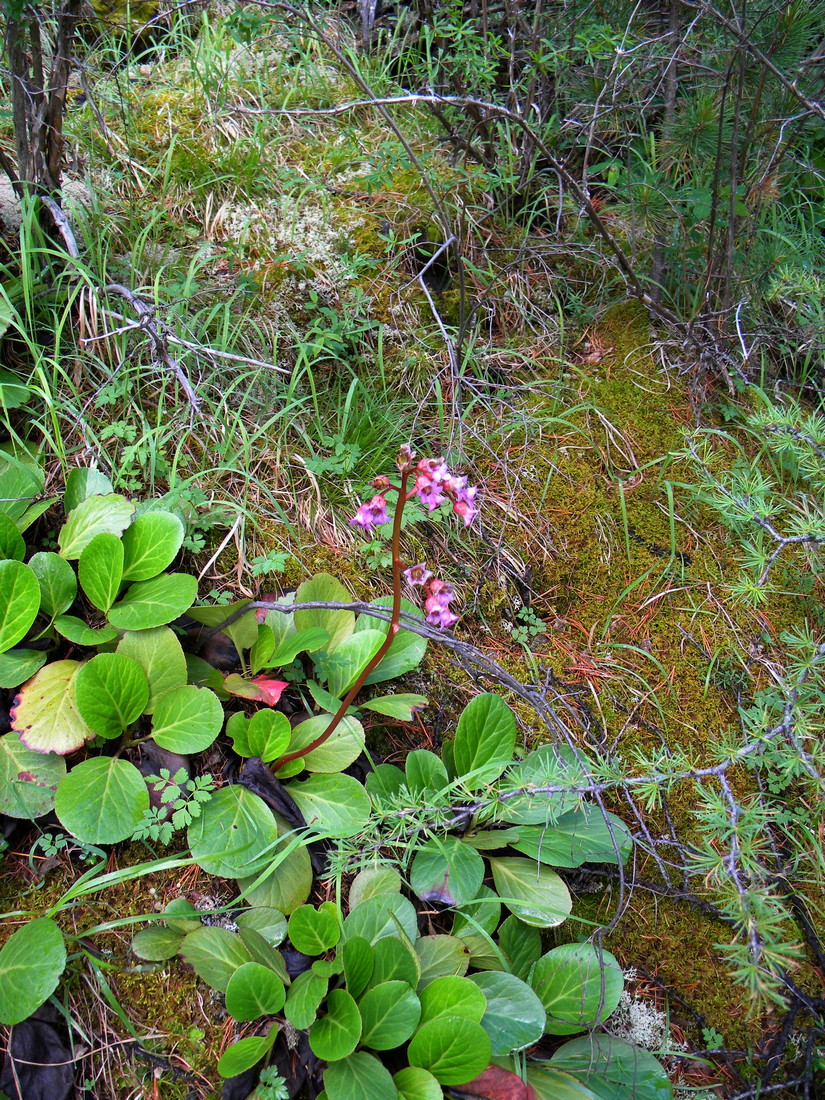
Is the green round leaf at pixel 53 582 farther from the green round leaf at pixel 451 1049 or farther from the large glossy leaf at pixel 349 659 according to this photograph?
the green round leaf at pixel 451 1049

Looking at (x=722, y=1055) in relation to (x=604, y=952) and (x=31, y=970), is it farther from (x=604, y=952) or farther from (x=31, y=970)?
(x=31, y=970)

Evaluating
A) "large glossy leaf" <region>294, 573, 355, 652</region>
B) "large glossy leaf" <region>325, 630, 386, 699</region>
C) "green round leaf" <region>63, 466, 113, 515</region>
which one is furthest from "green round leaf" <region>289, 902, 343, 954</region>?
"green round leaf" <region>63, 466, 113, 515</region>

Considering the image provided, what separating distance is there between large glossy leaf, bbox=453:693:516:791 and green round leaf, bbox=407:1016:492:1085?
1.78 ft

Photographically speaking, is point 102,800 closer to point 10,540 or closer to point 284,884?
point 284,884

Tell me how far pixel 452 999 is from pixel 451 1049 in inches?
3.2

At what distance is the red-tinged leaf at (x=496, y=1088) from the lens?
143cm

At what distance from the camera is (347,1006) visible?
141cm

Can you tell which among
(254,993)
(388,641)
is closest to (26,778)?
(254,993)

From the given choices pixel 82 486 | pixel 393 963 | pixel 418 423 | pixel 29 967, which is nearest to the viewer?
pixel 29 967

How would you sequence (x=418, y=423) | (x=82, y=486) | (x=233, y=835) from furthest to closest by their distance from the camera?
(x=418, y=423)
(x=82, y=486)
(x=233, y=835)

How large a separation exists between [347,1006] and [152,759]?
706mm

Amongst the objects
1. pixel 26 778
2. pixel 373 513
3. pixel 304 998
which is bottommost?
pixel 304 998

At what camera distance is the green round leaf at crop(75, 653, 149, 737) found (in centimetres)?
162

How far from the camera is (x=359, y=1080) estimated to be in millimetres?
1366
